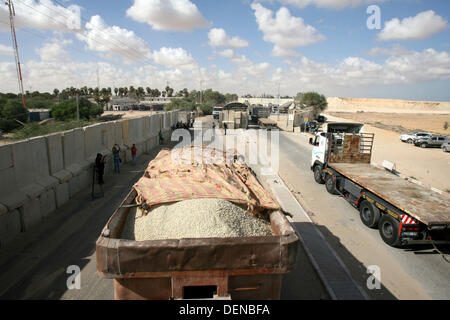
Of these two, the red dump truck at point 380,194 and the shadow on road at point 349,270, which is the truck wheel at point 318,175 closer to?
the red dump truck at point 380,194

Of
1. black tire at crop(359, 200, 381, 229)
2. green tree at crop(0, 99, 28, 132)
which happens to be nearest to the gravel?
black tire at crop(359, 200, 381, 229)

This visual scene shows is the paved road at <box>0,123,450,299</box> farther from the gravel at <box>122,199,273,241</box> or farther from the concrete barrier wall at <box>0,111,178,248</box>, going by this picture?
the gravel at <box>122,199,273,241</box>

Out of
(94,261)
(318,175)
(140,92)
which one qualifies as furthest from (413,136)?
(140,92)

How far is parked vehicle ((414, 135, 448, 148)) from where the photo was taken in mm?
27031

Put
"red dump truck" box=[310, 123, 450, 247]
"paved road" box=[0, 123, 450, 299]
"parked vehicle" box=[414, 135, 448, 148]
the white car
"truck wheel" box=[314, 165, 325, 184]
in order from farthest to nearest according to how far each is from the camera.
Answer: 1. the white car
2. "parked vehicle" box=[414, 135, 448, 148]
3. "truck wheel" box=[314, 165, 325, 184]
4. "red dump truck" box=[310, 123, 450, 247]
5. "paved road" box=[0, 123, 450, 299]

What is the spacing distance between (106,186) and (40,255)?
17.8ft

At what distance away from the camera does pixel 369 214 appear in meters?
8.42

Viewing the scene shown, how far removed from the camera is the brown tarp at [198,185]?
459 cm

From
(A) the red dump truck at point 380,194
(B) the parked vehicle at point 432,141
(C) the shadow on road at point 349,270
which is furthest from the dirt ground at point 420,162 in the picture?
(C) the shadow on road at point 349,270

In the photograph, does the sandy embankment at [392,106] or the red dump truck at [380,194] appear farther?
the sandy embankment at [392,106]

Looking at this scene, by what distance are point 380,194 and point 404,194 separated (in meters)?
0.71

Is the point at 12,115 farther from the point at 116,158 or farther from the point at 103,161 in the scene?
the point at 103,161

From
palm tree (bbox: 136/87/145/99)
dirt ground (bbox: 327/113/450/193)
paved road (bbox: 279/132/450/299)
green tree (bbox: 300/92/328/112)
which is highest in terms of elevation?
palm tree (bbox: 136/87/145/99)
